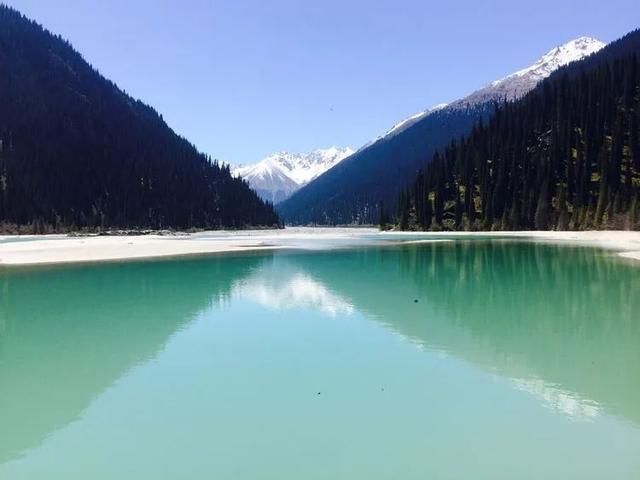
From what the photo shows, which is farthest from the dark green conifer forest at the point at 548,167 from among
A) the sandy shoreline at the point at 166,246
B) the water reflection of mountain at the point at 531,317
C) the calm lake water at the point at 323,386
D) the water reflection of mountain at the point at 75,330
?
the water reflection of mountain at the point at 75,330

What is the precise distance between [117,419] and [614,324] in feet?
53.8

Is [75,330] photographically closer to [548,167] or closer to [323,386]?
[323,386]

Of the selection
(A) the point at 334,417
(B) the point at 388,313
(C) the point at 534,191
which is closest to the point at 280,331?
(B) the point at 388,313

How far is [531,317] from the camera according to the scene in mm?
20203

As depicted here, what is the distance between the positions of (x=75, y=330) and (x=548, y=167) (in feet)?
423

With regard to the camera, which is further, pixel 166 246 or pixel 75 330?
pixel 166 246

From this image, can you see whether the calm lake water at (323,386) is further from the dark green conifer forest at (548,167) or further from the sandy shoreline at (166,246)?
the dark green conifer forest at (548,167)

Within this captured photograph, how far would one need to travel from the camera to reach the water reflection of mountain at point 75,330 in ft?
36.2

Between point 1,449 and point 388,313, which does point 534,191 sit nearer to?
point 388,313

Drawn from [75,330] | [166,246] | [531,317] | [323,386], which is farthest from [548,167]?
[323,386]

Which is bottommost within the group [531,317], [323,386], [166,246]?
[531,317]

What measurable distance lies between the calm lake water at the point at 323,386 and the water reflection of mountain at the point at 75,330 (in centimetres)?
9

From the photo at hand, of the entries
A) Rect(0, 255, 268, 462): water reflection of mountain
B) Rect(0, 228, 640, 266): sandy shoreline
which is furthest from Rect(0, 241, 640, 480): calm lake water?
Rect(0, 228, 640, 266): sandy shoreline

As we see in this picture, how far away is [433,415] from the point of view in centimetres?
1020
